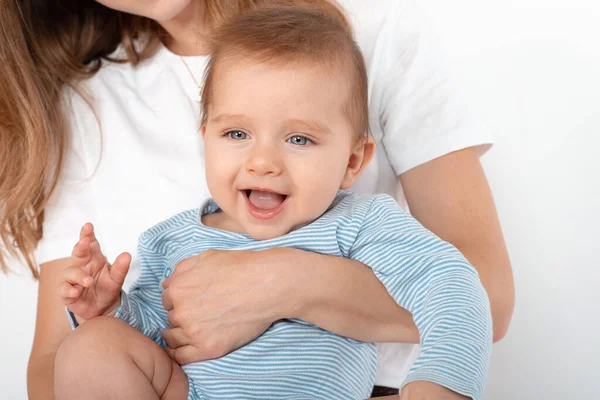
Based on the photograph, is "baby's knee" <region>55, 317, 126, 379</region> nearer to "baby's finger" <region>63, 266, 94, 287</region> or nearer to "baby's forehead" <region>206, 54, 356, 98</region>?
"baby's finger" <region>63, 266, 94, 287</region>

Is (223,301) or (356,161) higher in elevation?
(356,161)

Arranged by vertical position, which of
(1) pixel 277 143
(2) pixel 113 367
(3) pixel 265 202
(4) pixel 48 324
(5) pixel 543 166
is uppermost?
(1) pixel 277 143

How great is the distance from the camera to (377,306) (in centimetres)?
133

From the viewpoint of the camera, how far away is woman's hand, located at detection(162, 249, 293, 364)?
1315 mm

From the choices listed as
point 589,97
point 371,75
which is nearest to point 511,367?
point 589,97

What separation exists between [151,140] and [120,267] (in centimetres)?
49

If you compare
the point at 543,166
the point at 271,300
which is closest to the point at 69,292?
the point at 271,300

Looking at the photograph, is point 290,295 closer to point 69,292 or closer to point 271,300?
point 271,300

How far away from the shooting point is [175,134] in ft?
5.72

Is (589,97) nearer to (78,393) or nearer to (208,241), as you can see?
(208,241)

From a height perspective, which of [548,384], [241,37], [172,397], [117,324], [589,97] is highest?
[241,37]

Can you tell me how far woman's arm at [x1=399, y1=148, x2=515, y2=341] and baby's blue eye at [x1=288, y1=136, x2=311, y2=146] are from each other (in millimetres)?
385

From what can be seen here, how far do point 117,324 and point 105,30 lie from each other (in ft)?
2.99

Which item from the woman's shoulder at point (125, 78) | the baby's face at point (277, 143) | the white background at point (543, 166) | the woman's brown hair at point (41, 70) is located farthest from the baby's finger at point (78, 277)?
the white background at point (543, 166)
